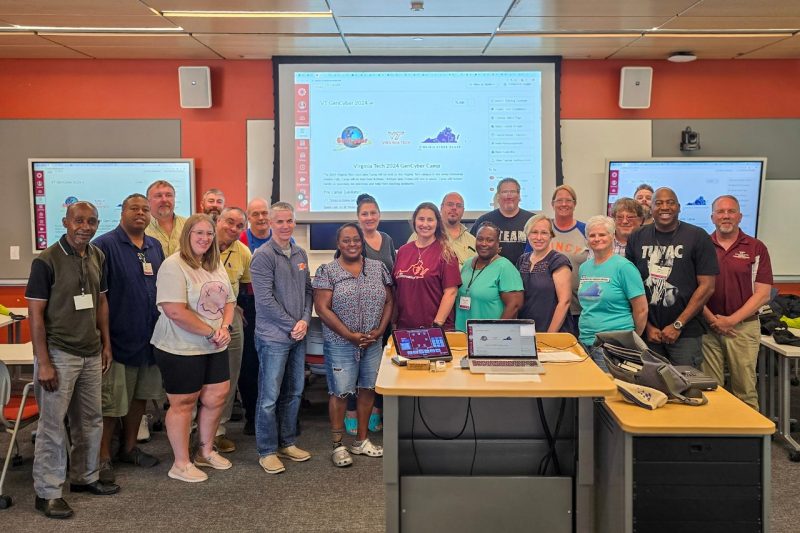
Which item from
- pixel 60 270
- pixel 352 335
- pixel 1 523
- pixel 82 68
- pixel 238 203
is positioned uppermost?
pixel 82 68

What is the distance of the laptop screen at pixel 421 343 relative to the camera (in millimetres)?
2841

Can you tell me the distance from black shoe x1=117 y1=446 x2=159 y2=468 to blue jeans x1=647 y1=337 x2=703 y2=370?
9.57 feet

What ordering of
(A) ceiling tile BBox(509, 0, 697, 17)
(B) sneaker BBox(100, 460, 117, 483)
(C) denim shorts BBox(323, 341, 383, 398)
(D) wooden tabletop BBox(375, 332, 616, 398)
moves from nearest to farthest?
(D) wooden tabletop BBox(375, 332, 616, 398)
(B) sneaker BBox(100, 460, 117, 483)
(C) denim shorts BBox(323, 341, 383, 398)
(A) ceiling tile BBox(509, 0, 697, 17)

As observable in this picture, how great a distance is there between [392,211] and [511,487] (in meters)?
3.71

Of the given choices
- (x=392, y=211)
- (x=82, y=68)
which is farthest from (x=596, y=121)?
(x=82, y=68)

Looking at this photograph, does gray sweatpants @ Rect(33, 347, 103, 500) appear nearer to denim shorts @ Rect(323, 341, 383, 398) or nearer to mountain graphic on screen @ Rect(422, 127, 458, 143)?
denim shorts @ Rect(323, 341, 383, 398)

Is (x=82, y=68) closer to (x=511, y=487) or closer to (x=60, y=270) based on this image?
(x=60, y=270)

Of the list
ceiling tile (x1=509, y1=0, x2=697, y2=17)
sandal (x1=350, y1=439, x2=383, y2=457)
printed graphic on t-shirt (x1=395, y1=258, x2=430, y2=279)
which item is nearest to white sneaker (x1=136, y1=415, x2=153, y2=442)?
sandal (x1=350, y1=439, x2=383, y2=457)

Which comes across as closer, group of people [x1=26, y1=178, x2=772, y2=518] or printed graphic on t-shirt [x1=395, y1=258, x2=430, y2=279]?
group of people [x1=26, y1=178, x2=772, y2=518]

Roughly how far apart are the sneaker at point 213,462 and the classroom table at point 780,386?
329 centimetres

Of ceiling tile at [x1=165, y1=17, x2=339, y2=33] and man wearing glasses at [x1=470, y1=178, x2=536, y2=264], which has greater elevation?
ceiling tile at [x1=165, y1=17, x2=339, y2=33]

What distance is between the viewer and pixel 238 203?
6184mm

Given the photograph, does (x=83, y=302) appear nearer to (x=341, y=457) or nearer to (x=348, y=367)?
(x=348, y=367)

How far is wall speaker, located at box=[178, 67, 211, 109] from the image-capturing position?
19.5 feet
